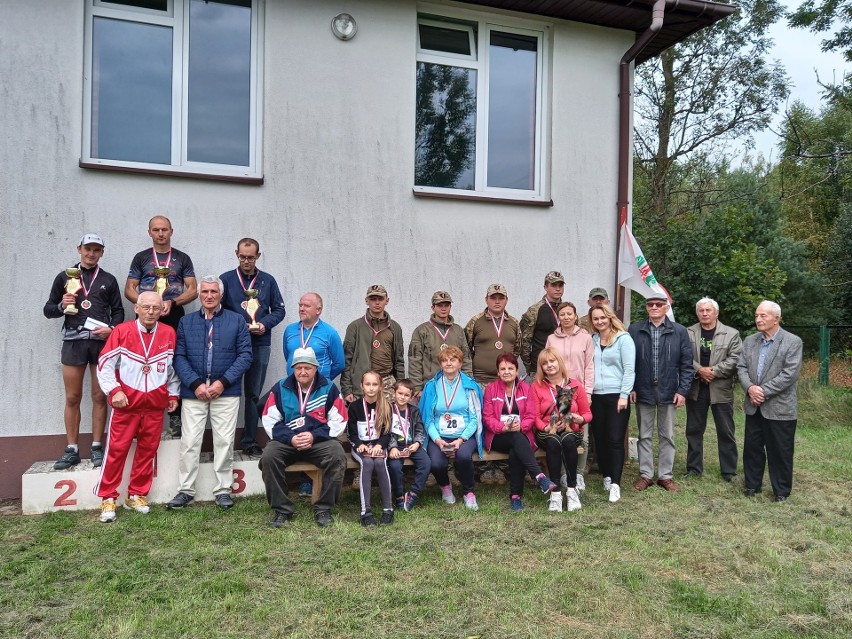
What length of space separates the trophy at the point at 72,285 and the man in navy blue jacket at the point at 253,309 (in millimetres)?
1158

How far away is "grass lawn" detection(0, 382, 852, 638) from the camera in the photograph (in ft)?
11.2

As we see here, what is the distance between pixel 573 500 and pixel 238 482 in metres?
2.88

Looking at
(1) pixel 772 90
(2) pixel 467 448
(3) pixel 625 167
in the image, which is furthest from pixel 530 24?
(1) pixel 772 90

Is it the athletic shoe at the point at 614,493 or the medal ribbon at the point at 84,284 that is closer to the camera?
the medal ribbon at the point at 84,284

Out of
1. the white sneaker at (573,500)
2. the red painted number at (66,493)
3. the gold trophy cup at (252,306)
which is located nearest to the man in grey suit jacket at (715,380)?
the white sneaker at (573,500)

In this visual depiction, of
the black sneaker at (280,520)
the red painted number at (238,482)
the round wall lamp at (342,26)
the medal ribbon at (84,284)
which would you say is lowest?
the black sneaker at (280,520)

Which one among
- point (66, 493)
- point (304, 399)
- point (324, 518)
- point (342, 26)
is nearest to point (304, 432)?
point (304, 399)

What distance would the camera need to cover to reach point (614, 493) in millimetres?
5766

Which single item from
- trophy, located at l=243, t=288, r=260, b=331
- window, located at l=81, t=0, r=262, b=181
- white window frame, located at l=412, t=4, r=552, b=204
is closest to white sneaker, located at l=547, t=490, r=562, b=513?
trophy, located at l=243, t=288, r=260, b=331

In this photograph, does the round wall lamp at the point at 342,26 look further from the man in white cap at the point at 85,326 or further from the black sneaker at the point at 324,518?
the black sneaker at the point at 324,518

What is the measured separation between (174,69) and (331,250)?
88.0 inches

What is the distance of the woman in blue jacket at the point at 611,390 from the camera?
19.4ft

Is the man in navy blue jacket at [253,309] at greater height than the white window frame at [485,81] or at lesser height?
lesser

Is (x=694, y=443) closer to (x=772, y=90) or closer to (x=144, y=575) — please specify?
(x=144, y=575)
